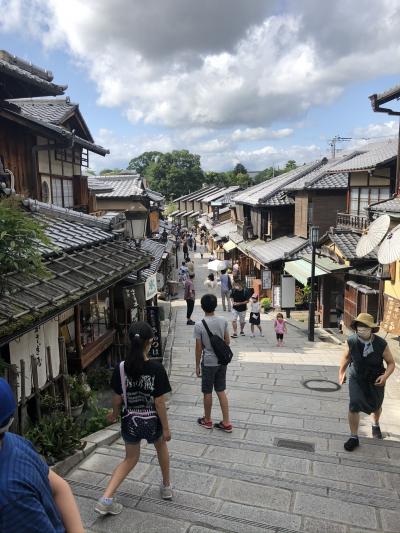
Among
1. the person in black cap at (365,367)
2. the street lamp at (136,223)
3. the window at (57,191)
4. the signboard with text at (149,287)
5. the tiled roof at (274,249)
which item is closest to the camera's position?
the person in black cap at (365,367)

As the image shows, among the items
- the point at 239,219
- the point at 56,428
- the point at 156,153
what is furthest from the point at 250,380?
the point at 156,153

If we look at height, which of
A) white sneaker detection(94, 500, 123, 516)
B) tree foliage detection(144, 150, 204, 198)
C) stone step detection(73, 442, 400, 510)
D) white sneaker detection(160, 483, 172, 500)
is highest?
tree foliage detection(144, 150, 204, 198)

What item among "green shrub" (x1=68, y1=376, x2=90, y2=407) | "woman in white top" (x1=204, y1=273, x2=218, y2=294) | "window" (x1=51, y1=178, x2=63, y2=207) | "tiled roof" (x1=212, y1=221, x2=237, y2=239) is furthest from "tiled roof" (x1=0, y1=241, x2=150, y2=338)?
"tiled roof" (x1=212, y1=221, x2=237, y2=239)

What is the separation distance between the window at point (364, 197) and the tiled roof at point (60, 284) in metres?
11.6

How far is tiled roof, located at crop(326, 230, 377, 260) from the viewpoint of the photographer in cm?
1519

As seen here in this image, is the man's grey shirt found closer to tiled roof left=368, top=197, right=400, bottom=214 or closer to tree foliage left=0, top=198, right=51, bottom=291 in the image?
tree foliage left=0, top=198, right=51, bottom=291

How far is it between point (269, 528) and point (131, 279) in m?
7.69

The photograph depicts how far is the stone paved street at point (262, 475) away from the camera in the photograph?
400 centimetres

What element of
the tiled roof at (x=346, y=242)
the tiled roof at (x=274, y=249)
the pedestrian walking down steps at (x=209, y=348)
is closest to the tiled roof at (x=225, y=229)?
the tiled roof at (x=274, y=249)

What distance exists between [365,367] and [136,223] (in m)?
6.73

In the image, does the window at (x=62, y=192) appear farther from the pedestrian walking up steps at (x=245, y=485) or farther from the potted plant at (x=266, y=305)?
the potted plant at (x=266, y=305)

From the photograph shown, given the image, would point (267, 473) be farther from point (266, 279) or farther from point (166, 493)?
point (266, 279)

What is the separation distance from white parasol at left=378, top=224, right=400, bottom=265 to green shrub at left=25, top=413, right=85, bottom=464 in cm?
689

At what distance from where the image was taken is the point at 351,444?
573 cm
